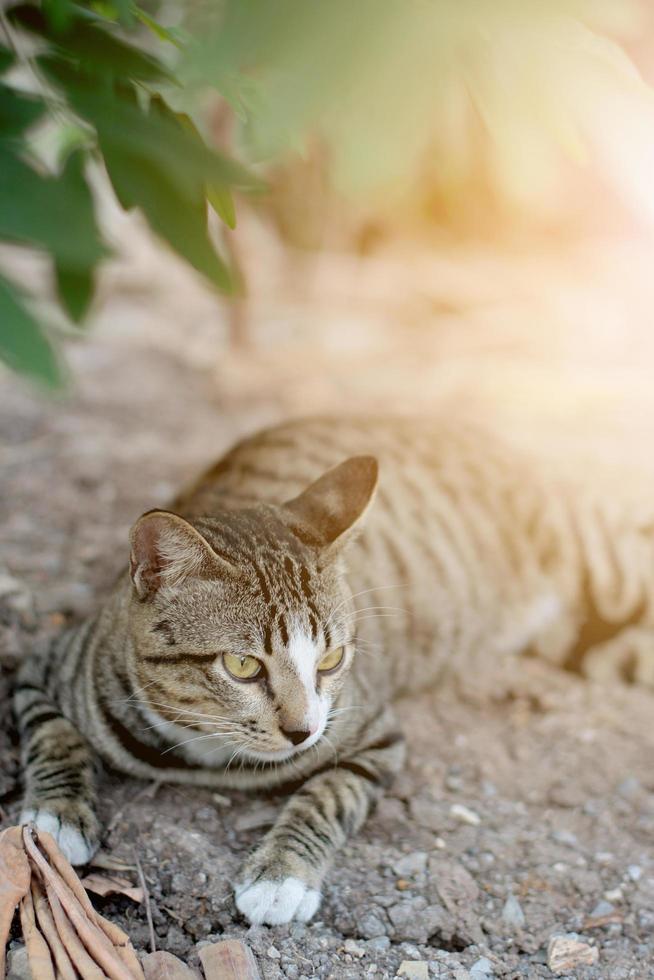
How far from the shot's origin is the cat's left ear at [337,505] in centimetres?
264

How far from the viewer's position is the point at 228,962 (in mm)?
2117

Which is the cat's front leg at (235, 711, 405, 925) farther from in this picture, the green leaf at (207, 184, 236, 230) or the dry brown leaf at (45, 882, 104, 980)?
the green leaf at (207, 184, 236, 230)

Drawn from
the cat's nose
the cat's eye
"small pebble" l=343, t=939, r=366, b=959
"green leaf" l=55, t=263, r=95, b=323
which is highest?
"green leaf" l=55, t=263, r=95, b=323

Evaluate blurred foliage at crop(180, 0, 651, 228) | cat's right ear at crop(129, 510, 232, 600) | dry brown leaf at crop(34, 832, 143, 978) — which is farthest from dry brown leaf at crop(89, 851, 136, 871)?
blurred foliage at crop(180, 0, 651, 228)

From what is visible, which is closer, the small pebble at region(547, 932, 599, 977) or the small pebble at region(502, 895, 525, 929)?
the small pebble at region(547, 932, 599, 977)

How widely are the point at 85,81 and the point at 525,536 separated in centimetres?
276

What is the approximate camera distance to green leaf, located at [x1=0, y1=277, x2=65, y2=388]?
1221 mm

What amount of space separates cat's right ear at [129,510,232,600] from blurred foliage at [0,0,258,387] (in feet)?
2.18

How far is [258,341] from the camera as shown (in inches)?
270

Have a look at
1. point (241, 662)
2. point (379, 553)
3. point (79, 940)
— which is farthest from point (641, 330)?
point (79, 940)

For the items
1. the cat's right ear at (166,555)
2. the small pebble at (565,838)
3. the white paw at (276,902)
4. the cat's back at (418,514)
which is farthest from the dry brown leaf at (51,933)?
the small pebble at (565,838)

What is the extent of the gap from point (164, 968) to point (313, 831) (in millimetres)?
585

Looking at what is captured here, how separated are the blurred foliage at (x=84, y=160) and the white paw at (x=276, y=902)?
146cm

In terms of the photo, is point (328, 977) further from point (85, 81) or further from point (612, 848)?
point (85, 81)
